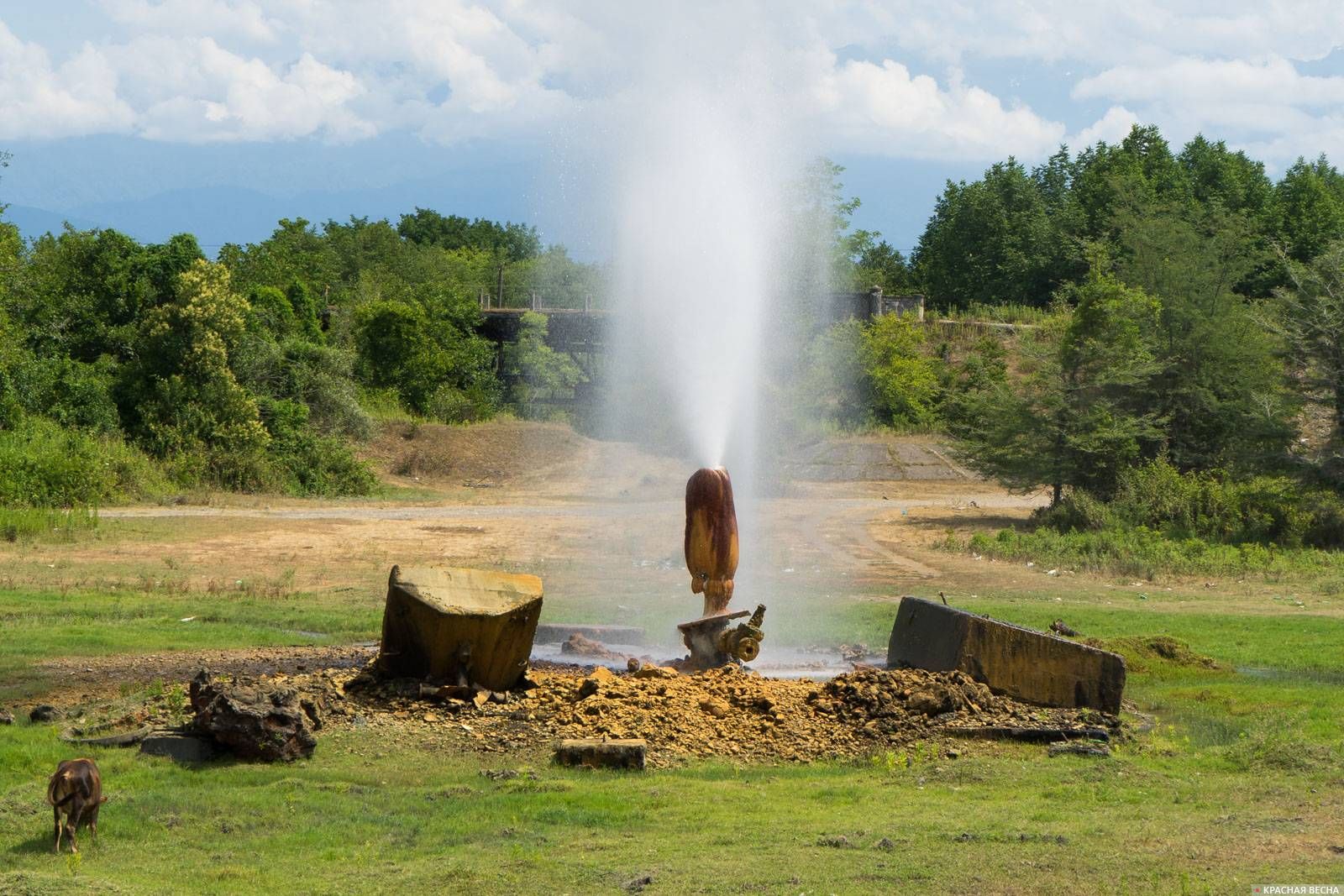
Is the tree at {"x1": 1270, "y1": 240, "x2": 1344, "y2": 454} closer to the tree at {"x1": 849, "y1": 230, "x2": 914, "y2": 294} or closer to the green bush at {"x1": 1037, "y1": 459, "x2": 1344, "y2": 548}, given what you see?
the green bush at {"x1": 1037, "y1": 459, "x2": 1344, "y2": 548}

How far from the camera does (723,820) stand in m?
8.97

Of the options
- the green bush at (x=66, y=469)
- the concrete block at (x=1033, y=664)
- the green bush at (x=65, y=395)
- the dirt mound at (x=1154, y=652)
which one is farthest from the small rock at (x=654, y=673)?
the green bush at (x=65, y=395)

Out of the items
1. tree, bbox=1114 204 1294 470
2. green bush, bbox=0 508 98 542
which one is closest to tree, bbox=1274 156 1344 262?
tree, bbox=1114 204 1294 470

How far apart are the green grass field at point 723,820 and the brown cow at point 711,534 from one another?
322cm

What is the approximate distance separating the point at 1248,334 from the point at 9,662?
3059 centimetres

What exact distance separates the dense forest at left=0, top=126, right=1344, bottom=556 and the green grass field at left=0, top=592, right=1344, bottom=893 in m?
18.7

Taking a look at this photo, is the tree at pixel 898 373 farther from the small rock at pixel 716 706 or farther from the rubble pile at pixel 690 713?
the small rock at pixel 716 706

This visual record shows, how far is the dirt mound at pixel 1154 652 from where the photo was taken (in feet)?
50.2

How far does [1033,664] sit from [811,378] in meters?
36.7

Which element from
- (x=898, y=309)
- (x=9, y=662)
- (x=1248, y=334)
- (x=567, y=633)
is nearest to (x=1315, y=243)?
(x=898, y=309)

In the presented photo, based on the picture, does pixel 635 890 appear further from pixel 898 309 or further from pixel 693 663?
pixel 898 309

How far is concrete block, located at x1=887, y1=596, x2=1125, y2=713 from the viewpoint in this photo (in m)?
12.2

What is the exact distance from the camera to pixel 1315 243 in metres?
69.0

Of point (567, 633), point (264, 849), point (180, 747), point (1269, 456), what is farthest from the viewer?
point (1269, 456)
